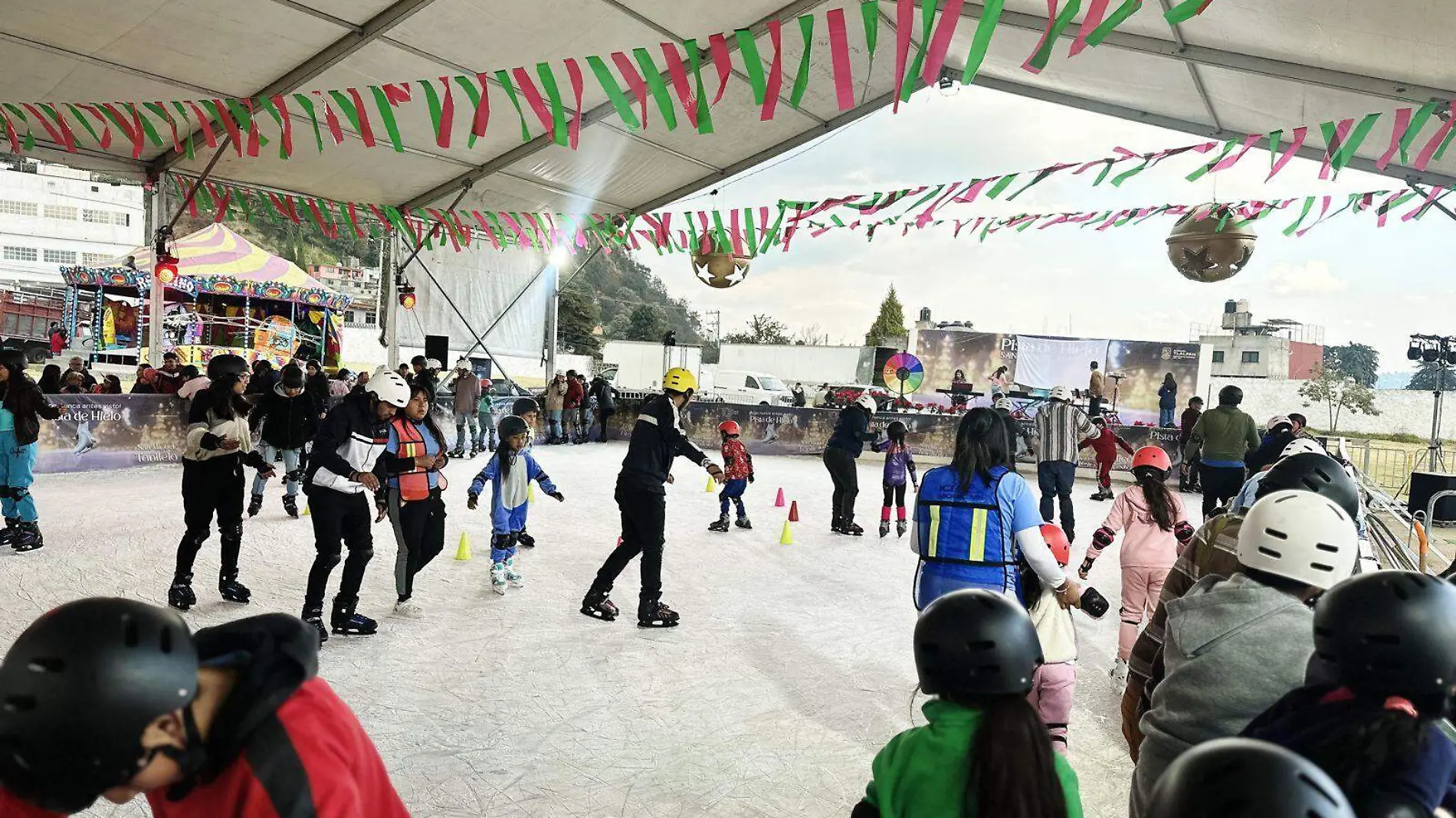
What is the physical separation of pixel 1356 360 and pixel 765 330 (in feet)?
106

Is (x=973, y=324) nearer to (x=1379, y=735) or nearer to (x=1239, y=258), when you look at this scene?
(x=1239, y=258)

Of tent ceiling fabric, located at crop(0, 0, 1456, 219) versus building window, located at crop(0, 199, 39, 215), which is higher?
building window, located at crop(0, 199, 39, 215)

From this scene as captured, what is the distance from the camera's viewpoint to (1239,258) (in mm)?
6285

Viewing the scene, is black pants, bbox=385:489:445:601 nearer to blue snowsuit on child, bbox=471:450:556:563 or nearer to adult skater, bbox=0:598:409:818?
blue snowsuit on child, bbox=471:450:556:563

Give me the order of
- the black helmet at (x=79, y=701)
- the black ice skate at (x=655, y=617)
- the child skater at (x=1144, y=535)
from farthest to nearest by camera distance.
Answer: the black ice skate at (x=655, y=617) < the child skater at (x=1144, y=535) < the black helmet at (x=79, y=701)

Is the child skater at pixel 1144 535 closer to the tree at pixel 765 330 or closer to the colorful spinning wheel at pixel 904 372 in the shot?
the colorful spinning wheel at pixel 904 372

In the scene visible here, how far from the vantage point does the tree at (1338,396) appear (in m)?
23.5

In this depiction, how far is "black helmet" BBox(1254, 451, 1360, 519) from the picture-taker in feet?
8.20

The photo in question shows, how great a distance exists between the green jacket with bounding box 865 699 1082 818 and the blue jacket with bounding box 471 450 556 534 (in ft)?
13.9

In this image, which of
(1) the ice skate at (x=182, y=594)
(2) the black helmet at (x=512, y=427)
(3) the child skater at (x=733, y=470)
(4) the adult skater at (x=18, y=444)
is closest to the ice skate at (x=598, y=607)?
(2) the black helmet at (x=512, y=427)

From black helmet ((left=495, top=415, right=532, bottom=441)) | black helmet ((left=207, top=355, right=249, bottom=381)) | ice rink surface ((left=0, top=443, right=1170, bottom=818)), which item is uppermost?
black helmet ((left=207, top=355, right=249, bottom=381))

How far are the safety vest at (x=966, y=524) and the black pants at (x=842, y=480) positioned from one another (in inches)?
184

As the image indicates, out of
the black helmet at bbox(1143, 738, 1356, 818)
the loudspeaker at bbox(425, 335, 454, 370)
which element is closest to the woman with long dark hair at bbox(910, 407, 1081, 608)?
the black helmet at bbox(1143, 738, 1356, 818)

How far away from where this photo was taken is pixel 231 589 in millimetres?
4922
